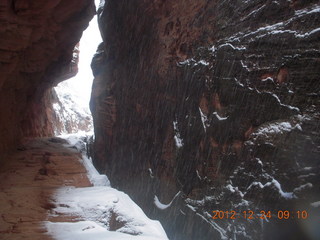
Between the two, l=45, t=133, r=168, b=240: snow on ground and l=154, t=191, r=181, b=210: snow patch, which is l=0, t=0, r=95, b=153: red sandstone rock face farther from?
l=154, t=191, r=181, b=210: snow patch

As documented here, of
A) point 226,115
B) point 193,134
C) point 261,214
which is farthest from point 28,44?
point 261,214

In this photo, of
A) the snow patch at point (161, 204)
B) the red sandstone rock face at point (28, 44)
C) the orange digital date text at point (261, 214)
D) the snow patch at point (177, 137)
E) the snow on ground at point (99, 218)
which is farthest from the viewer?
the red sandstone rock face at point (28, 44)

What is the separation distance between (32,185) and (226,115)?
5201 millimetres

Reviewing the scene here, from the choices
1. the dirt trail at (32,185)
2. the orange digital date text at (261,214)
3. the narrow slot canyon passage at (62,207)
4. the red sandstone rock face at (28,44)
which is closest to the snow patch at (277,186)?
the orange digital date text at (261,214)

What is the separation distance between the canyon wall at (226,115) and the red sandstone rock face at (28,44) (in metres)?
2.94

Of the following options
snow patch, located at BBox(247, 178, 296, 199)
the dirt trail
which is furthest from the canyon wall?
the dirt trail

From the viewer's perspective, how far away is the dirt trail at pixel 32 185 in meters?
4.34

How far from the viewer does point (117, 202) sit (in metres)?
5.62

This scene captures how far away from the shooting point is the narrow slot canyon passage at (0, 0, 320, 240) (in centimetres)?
359

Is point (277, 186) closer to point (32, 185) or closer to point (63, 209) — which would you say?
point (63, 209)

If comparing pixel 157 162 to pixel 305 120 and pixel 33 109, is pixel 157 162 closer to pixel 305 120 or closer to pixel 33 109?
pixel 305 120

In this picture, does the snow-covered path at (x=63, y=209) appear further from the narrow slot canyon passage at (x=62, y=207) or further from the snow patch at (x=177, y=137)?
the snow patch at (x=177, y=137)

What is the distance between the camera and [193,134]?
5.66 metres

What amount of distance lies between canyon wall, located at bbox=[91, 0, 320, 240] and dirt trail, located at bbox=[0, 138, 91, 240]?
7.60 ft
